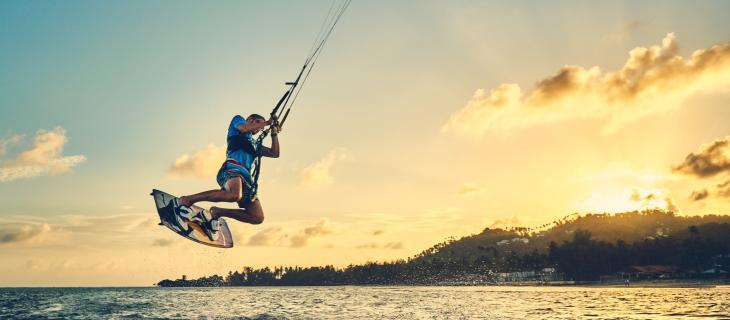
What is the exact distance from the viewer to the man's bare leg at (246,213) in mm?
9707

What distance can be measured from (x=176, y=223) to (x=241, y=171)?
197 cm

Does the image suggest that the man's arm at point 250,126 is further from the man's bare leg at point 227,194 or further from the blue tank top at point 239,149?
the man's bare leg at point 227,194

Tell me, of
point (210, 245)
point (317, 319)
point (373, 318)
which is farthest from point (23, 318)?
point (210, 245)

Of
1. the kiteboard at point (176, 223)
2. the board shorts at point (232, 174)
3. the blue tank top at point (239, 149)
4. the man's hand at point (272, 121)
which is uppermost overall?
the man's hand at point (272, 121)

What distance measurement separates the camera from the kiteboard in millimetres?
9977

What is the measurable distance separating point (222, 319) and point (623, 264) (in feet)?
517

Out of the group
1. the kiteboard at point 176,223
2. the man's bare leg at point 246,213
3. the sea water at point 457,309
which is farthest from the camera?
the sea water at point 457,309

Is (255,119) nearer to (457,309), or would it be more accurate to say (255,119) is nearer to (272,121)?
(272,121)

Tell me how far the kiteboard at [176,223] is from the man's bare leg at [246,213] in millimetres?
432

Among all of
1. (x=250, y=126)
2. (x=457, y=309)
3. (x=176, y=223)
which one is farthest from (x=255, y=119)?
(x=457, y=309)

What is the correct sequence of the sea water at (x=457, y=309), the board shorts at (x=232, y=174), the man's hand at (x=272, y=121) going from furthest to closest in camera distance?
the sea water at (x=457, y=309)
the man's hand at (x=272, y=121)
the board shorts at (x=232, y=174)

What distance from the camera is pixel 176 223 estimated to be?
10.1 m

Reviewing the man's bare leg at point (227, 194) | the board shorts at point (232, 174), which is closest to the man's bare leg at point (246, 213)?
the board shorts at point (232, 174)

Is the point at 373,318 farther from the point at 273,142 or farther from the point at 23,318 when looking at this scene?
the point at 273,142
